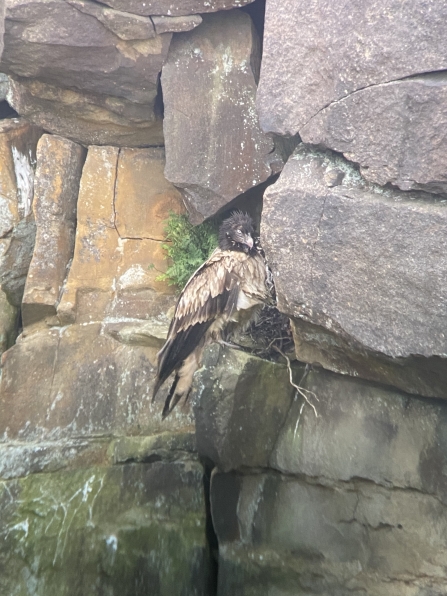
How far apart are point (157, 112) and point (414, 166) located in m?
2.78

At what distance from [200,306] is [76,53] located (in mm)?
2196

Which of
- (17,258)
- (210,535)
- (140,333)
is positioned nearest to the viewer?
(210,535)

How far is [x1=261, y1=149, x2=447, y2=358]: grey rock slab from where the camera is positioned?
2.57 metres

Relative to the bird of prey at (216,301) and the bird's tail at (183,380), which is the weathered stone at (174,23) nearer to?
the bird of prey at (216,301)

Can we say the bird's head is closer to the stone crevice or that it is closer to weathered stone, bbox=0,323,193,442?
weathered stone, bbox=0,323,193,442

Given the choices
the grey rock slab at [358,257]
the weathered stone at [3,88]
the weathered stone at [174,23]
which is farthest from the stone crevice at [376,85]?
the weathered stone at [3,88]

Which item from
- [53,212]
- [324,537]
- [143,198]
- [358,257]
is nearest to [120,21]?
[143,198]

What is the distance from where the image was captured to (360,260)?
109 inches

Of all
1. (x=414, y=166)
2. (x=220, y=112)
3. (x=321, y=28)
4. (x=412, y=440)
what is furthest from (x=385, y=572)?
(x=220, y=112)

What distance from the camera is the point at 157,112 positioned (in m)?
4.79

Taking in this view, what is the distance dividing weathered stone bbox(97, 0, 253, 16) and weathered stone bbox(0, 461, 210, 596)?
11.1 ft

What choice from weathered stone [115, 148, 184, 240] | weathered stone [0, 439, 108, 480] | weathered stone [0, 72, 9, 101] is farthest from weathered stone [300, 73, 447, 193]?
weathered stone [0, 72, 9, 101]

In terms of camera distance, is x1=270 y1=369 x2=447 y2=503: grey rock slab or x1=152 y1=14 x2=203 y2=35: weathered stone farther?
x1=152 y1=14 x2=203 y2=35: weathered stone

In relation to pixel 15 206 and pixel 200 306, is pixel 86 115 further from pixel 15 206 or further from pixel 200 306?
pixel 200 306
